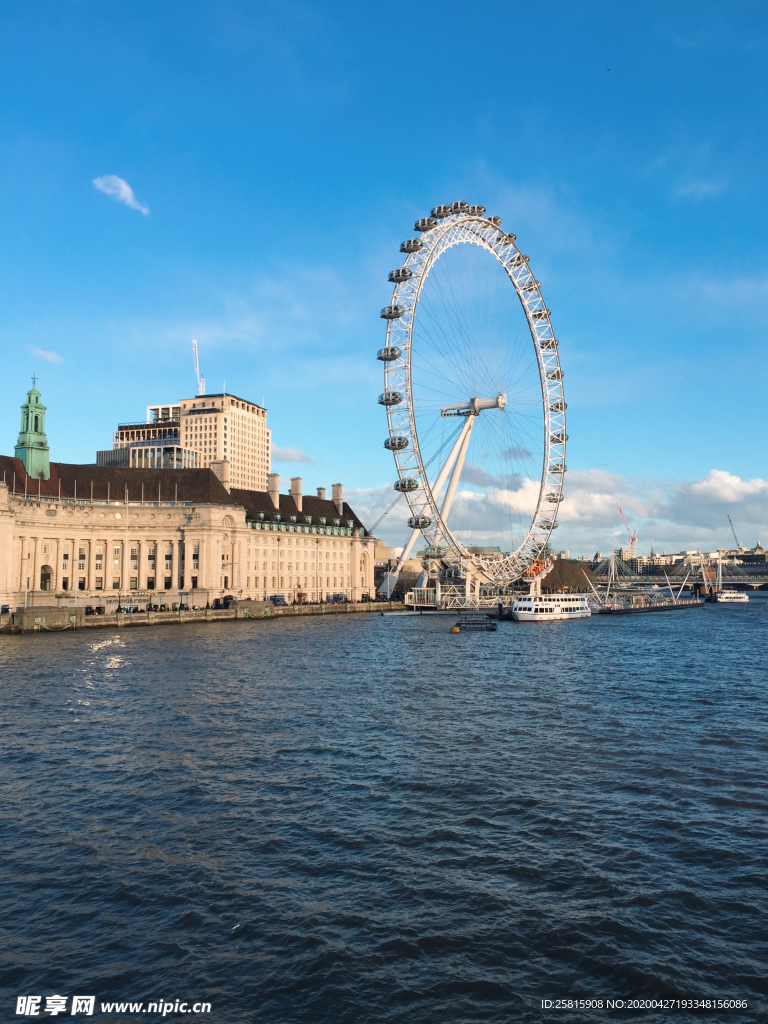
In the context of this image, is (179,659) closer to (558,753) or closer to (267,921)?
(558,753)

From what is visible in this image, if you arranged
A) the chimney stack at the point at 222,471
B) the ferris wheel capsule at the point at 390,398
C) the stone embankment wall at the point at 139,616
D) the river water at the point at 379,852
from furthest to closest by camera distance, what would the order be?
the chimney stack at the point at 222,471 < the ferris wheel capsule at the point at 390,398 < the stone embankment wall at the point at 139,616 < the river water at the point at 379,852

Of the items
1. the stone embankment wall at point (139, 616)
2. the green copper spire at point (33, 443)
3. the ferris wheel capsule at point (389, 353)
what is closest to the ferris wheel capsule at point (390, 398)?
the ferris wheel capsule at point (389, 353)

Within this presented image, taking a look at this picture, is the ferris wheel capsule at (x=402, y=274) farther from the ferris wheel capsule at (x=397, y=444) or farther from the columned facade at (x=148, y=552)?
the columned facade at (x=148, y=552)

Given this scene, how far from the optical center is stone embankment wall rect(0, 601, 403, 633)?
84438 mm

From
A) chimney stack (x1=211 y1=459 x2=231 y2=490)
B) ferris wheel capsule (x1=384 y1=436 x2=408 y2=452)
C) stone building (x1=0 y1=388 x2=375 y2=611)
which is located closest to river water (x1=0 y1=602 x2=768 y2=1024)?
ferris wheel capsule (x1=384 y1=436 x2=408 y2=452)

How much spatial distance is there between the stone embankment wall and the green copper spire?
101ft

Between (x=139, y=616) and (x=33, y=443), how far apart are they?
35.1 m

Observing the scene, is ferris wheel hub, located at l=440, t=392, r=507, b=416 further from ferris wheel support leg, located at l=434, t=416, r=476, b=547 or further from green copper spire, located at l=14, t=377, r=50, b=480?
green copper spire, located at l=14, t=377, r=50, b=480

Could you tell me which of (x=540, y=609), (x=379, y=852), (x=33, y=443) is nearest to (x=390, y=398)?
(x=540, y=609)

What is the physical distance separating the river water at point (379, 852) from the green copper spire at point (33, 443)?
7853 cm

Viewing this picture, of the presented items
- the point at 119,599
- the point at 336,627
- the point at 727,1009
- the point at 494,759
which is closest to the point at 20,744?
the point at 494,759

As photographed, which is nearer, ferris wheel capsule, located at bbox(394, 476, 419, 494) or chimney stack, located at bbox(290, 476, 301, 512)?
ferris wheel capsule, located at bbox(394, 476, 419, 494)

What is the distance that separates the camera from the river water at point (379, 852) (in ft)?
46.6

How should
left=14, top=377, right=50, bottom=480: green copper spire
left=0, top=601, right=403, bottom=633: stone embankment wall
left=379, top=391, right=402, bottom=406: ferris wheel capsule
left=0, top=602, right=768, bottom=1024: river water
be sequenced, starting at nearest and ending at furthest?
left=0, top=602, right=768, bottom=1024: river water → left=0, top=601, right=403, bottom=633: stone embankment wall → left=379, top=391, right=402, bottom=406: ferris wheel capsule → left=14, top=377, right=50, bottom=480: green copper spire
